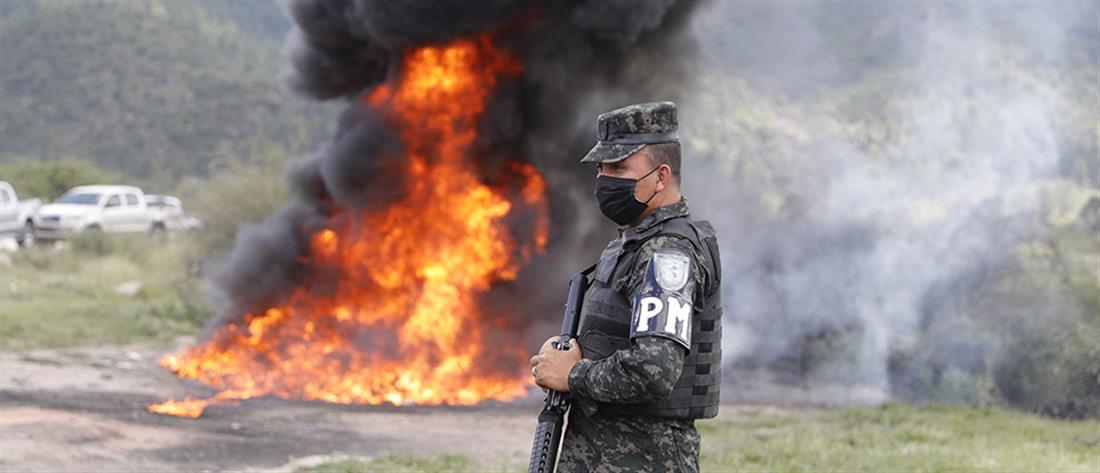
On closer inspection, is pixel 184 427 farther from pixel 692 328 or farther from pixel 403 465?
pixel 692 328

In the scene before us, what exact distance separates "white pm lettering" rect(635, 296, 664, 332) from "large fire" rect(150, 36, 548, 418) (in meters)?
7.80

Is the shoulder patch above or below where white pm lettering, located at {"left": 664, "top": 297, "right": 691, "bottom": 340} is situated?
above

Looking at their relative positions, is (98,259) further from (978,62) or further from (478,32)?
(978,62)

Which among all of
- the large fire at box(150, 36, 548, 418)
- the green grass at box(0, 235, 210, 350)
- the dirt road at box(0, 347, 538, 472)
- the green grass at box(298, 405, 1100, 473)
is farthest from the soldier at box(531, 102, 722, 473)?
the green grass at box(0, 235, 210, 350)

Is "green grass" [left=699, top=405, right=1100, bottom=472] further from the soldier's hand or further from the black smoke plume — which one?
the soldier's hand

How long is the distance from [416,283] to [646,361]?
9211 millimetres

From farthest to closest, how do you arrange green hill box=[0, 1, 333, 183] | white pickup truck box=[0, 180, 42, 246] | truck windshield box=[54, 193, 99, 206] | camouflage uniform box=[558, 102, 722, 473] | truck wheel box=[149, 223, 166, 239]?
green hill box=[0, 1, 333, 183] → truck wheel box=[149, 223, 166, 239] → truck windshield box=[54, 193, 99, 206] → white pickup truck box=[0, 180, 42, 246] → camouflage uniform box=[558, 102, 722, 473]

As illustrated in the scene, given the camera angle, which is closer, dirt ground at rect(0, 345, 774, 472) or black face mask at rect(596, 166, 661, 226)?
black face mask at rect(596, 166, 661, 226)

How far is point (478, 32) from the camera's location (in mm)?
12031

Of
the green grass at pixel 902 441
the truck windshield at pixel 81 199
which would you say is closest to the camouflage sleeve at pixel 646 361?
the green grass at pixel 902 441

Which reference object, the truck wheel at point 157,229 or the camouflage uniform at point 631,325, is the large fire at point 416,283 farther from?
the truck wheel at point 157,229

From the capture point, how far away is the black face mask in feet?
10.4

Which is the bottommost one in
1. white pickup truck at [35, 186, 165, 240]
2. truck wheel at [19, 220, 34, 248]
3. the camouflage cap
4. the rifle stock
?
the rifle stock

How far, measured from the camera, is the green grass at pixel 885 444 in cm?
703
